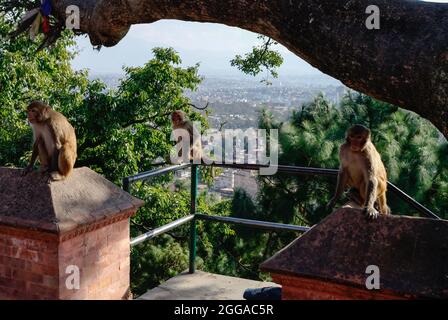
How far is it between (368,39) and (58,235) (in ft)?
5.61

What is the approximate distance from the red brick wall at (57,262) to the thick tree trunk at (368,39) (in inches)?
53.2

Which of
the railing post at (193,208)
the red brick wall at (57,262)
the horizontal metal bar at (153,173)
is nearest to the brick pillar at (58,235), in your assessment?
the red brick wall at (57,262)

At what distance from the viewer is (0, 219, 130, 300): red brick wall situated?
2.81 m

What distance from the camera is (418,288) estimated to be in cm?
208

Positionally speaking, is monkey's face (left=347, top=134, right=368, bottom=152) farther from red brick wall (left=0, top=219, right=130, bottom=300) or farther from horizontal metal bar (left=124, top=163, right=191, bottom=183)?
red brick wall (left=0, top=219, right=130, bottom=300)

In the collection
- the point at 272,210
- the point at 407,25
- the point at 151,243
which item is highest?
the point at 407,25

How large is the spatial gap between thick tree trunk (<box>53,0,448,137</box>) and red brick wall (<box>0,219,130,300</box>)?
1.35 m

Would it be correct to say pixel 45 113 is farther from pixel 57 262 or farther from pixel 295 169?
pixel 295 169

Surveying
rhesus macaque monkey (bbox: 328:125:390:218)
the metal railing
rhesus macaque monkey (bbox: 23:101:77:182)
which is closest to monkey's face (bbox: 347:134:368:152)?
rhesus macaque monkey (bbox: 328:125:390:218)

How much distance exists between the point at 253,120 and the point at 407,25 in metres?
11.9

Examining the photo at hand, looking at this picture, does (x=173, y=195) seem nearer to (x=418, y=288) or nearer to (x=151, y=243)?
(x=151, y=243)

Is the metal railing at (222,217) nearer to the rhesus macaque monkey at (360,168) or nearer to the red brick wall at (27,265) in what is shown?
the rhesus macaque monkey at (360,168)

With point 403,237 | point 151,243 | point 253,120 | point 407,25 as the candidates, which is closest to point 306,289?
point 403,237

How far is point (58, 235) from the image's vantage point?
2.72m
